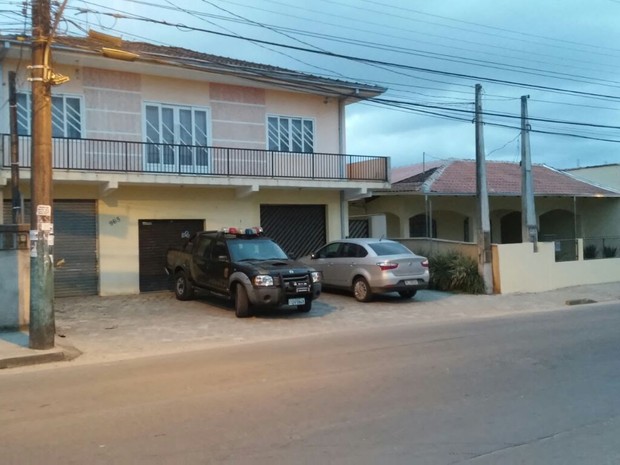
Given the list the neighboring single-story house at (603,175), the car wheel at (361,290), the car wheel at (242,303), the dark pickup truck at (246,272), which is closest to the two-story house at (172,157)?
the dark pickup truck at (246,272)

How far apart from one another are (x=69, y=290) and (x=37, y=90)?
858cm

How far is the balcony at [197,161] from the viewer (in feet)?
54.0

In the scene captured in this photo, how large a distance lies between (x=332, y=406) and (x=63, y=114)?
14.0 metres

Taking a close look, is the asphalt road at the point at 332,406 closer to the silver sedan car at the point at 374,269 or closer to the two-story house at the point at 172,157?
A: the silver sedan car at the point at 374,269

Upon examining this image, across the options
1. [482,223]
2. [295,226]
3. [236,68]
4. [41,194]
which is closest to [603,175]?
[482,223]

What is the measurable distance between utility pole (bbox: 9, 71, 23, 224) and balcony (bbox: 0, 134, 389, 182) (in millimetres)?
851

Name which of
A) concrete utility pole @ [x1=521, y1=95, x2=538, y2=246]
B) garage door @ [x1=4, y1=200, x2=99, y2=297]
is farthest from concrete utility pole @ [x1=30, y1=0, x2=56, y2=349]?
concrete utility pole @ [x1=521, y1=95, x2=538, y2=246]

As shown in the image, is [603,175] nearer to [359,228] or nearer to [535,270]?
[535,270]

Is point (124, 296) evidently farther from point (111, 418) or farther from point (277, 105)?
point (111, 418)

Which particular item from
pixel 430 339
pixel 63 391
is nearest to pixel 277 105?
pixel 430 339

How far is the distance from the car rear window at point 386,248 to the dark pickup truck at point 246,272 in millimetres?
2906

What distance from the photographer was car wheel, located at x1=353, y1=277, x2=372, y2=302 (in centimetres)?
1631

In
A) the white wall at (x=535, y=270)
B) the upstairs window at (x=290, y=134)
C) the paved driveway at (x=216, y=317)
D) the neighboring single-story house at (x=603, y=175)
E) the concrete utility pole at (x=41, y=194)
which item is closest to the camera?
the concrete utility pole at (x=41, y=194)

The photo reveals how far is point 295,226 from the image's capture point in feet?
70.1
